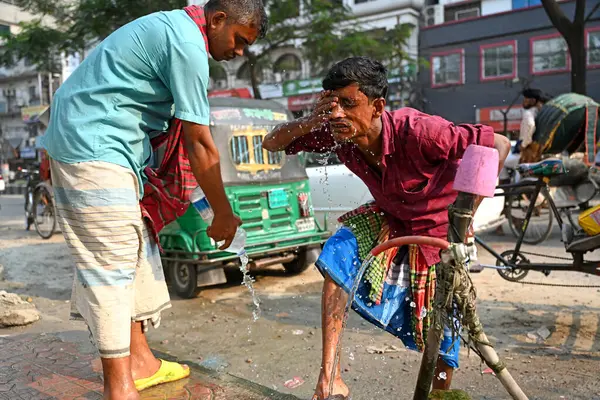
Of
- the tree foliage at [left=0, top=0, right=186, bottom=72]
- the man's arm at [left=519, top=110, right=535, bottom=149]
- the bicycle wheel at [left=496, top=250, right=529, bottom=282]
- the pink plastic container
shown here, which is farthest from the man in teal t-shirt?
the tree foliage at [left=0, top=0, right=186, bottom=72]

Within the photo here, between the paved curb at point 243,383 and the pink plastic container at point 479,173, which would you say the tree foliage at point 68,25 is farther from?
the pink plastic container at point 479,173

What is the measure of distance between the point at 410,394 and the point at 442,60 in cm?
2389

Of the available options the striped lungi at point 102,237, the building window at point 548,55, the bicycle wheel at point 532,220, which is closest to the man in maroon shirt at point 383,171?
the striped lungi at point 102,237

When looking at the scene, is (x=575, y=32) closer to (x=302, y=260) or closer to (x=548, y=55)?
(x=302, y=260)

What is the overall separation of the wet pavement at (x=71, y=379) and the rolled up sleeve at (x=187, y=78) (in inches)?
53.8

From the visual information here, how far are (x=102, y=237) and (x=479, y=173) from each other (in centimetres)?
148

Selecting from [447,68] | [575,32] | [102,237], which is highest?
[447,68]

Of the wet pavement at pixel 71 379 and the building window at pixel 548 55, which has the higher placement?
the building window at pixel 548 55

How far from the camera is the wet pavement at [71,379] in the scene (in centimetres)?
275

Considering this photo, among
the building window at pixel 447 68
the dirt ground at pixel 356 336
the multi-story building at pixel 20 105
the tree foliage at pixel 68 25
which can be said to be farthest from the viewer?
the multi-story building at pixel 20 105

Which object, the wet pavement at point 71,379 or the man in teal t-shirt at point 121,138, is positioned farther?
the wet pavement at point 71,379

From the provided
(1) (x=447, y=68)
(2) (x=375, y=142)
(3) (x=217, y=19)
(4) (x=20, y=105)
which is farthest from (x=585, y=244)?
(4) (x=20, y=105)

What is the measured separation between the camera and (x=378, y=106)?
2330 mm

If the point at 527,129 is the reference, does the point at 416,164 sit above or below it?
below
